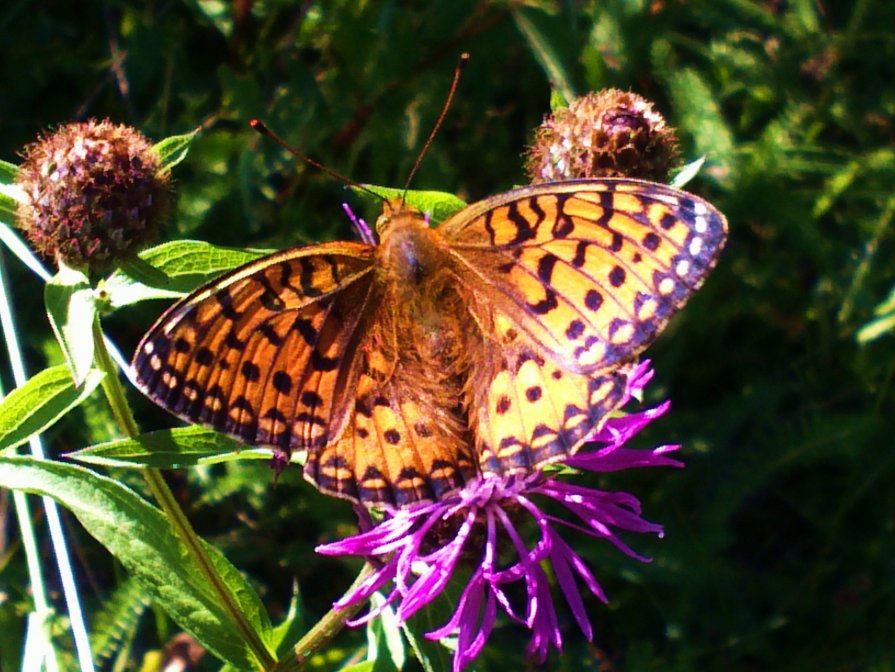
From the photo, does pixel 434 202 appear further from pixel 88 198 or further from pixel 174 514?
pixel 174 514

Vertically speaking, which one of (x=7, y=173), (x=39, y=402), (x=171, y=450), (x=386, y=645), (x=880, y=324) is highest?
(x=7, y=173)

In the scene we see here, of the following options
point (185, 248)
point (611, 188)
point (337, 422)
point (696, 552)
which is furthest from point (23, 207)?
point (696, 552)

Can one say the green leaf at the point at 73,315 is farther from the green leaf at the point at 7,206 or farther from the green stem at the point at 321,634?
Result: the green stem at the point at 321,634

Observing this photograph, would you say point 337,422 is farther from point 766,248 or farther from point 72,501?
point 766,248

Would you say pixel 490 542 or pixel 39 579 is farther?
pixel 39 579

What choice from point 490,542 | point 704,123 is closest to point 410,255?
point 490,542

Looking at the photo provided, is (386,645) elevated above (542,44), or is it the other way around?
(542,44)
